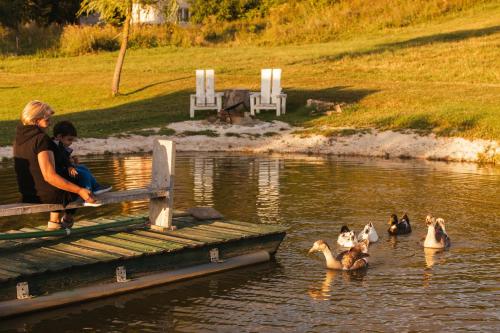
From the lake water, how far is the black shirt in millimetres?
1636

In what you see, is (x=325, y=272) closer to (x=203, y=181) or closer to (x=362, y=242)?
(x=362, y=242)

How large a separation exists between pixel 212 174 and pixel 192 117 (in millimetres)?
10487

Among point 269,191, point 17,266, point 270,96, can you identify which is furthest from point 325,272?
point 270,96

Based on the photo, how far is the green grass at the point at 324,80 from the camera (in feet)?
105

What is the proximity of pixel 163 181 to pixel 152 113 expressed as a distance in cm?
2232

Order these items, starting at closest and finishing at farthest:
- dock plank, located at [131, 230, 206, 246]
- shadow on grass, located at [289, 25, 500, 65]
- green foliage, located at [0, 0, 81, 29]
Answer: dock plank, located at [131, 230, 206, 246] → shadow on grass, located at [289, 25, 500, 65] → green foliage, located at [0, 0, 81, 29]

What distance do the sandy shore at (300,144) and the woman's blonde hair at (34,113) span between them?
1680cm

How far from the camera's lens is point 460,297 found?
470 inches

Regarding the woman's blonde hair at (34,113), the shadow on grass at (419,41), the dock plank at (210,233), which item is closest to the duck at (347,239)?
Result: the dock plank at (210,233)

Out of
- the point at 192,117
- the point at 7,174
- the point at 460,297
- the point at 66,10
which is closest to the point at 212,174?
the point at 7,174

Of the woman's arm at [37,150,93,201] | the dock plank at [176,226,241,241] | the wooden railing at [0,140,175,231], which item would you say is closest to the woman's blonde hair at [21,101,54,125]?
→ the woman's arm at [37,150,93,201]

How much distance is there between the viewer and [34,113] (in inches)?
467

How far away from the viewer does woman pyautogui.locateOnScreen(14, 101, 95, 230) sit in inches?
467

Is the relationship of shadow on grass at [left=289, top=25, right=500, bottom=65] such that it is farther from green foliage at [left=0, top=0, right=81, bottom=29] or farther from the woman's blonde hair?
the woman's blonde hair
